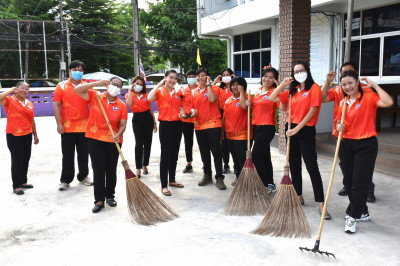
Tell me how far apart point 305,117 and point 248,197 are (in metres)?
1.17

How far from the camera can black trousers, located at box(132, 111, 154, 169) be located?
5934 mm

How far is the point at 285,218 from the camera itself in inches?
146

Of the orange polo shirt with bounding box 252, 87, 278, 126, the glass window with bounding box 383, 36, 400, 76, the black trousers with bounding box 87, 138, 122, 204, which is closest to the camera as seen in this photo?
the black trousers with bounding box 87, 138, 122, 204

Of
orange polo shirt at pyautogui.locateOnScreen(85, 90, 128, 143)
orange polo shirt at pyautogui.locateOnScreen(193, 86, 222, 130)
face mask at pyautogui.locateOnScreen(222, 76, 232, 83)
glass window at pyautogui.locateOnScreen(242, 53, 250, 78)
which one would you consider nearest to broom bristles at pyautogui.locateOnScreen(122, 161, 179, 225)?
orange polo shirt at pyautogui.locateOnScreen(85, 90, 128, 143)

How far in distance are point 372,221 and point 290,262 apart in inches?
55.6

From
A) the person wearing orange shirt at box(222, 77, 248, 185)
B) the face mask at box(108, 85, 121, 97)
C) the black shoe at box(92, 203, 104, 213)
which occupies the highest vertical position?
the face mask at box(108, 85, 121, 97)

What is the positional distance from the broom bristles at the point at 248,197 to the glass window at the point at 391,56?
5.93 metres

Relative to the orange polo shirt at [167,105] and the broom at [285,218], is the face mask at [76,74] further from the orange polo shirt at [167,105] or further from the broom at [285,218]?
the broom at [285,218]

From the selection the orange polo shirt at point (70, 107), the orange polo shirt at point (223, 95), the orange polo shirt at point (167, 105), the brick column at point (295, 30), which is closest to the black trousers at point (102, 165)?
the orange polo shirt at point (167, 105)

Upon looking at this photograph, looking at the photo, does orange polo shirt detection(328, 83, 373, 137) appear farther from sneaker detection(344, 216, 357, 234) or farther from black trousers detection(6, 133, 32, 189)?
black trousers detection(6, 133, 32, 189)

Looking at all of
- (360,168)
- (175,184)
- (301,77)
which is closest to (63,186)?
(175,184)

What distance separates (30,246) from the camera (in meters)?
3.59

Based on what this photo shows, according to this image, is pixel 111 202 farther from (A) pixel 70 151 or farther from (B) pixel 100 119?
(A) pixel 70 151

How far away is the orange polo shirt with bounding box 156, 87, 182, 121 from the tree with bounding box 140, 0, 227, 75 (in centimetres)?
1719
